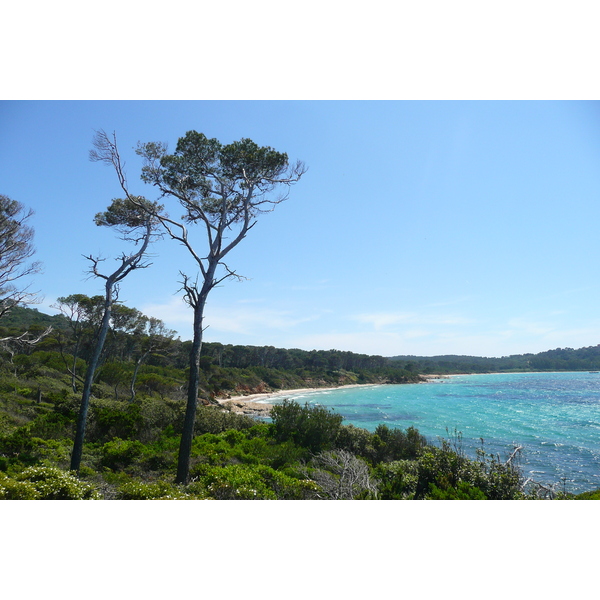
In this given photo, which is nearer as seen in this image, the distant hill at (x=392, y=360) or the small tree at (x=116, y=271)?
the small tree at (x=116, y=271)

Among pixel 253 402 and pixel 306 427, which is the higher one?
pixel 306 427

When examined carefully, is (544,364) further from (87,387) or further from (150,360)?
(87,387)

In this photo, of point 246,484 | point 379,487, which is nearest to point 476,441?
point 379,487

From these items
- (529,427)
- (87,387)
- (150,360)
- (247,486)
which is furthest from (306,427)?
(150,360)

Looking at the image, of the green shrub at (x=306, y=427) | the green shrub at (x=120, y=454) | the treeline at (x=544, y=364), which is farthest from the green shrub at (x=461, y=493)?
the treeline at (x=544, y=364)

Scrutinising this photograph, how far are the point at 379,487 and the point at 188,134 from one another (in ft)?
32.7

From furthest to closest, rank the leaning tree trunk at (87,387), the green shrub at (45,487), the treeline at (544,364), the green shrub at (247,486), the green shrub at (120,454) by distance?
the treeline at (544,364)
the green shrub at (120,454)
the leaning tree trunk at (87,387)
the green shrub at (247,486)
the green shrub at (45,487)

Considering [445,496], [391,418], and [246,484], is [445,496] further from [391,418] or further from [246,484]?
[391,418]

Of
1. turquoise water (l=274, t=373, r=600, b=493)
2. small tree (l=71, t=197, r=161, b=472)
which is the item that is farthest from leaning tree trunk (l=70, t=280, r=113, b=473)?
turquoise water (l=274, t=373, r=600, b=493)

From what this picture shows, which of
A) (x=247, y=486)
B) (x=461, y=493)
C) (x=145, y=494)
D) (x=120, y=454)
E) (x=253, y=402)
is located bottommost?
(x=253, y=402)

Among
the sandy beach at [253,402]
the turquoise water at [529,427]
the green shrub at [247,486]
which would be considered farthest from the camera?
the sandy beach at [253,402]

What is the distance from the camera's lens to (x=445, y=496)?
5691 millimetres

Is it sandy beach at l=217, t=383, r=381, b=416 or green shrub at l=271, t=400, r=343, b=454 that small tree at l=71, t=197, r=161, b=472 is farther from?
sandy beach at l=217, t=383, r=381, b=416

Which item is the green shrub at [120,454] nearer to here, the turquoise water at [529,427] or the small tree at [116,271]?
the small tree at [116,271]
